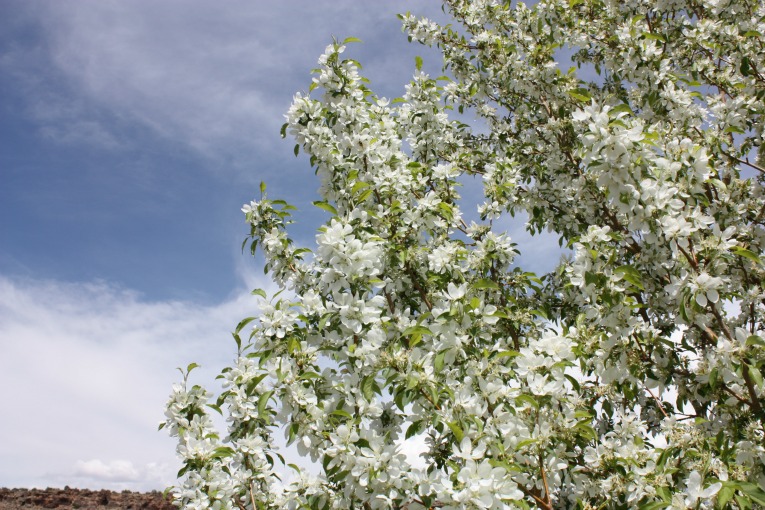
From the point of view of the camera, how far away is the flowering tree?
3215 mm

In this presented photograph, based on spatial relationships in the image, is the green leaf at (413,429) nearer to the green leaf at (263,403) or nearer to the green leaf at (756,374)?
the green leaf at (263,403)

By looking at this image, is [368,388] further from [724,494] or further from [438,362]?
[724,494]

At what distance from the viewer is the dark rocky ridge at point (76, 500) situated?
8523 millimetres

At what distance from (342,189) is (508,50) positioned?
3.06 m

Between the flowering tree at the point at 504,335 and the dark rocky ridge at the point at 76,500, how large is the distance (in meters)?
5.73

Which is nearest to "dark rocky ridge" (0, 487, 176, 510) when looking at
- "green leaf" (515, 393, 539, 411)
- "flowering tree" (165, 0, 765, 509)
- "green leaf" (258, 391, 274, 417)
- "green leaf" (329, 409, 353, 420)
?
"flowering tree" (165, 0, 765, 509)

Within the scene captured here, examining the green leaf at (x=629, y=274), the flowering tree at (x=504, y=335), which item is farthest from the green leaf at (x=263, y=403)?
the green leaf at (x=629, y=274)

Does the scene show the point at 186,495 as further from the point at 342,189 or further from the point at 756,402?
the point at 756,402

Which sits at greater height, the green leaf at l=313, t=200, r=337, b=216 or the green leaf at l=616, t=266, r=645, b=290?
the green leaf at l=313, t=200, r=337, b=216

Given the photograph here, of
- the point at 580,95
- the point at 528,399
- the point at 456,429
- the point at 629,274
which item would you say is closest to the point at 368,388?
the point at 456,429

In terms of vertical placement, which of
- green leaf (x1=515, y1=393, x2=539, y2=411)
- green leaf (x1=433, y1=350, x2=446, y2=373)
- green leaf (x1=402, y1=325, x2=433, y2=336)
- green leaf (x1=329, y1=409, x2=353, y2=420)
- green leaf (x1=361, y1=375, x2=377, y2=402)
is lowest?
green leaf (x1=329, y1=409, x2=353, y2=420)

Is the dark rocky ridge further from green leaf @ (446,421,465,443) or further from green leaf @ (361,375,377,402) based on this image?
green leaf @ (446,421,465,443)

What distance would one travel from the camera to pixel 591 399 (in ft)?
14.2

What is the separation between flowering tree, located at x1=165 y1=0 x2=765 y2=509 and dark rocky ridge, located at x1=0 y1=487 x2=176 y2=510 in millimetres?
5733
